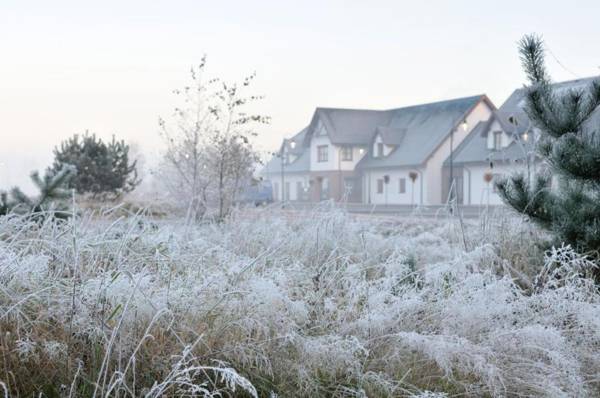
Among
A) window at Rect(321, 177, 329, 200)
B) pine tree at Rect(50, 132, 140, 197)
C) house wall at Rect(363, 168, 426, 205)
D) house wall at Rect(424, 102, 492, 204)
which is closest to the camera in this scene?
pine tree at Rect(50, 132, 140, 197)

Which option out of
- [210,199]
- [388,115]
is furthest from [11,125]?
[388,115]

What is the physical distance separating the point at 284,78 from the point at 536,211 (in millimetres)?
10427

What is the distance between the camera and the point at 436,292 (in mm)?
2857

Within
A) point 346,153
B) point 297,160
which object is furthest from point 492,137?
point 297,160

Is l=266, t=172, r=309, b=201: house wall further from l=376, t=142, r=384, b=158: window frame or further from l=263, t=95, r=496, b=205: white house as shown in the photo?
l=376, t=142, r=384, b=158: window frame

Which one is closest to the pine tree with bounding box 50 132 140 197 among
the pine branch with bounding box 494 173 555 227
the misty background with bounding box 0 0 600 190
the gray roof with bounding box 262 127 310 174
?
the misty background with bounding box 0 0 600 190

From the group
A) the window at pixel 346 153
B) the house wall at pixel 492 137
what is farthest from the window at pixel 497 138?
the window at pixel 346 153

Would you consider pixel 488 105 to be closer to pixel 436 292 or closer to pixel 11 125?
pixel 11 125

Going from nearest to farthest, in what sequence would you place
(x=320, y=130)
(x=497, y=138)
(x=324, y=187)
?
1. (x=497, y=138)
2. (x=320, y=130)
3. (x=324, y=187)

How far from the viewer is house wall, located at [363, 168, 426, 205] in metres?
28.6

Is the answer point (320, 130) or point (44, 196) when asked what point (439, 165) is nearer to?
point (320, 130)

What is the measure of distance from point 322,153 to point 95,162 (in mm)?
18567

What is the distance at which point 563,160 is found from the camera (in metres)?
3.28

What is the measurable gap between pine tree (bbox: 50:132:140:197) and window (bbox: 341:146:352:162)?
16.5 metres
